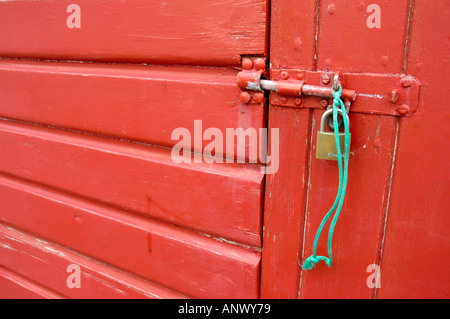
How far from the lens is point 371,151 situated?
852 millimetres

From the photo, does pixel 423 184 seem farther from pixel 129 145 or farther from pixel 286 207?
pixel 129 145

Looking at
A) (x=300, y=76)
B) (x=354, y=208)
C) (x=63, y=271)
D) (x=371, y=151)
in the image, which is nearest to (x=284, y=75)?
(x=300, y=76)

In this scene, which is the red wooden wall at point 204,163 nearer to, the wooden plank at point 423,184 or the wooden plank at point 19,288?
the wooden plank at point 423,184

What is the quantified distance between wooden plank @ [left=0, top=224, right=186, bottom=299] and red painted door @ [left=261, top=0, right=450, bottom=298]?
637 millimetres

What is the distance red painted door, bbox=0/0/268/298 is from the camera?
1.02 m

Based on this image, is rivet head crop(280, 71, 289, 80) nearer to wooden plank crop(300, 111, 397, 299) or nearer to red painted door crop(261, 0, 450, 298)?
red painted door crop(261, 0, 450, 298)

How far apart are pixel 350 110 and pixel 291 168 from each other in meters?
0.22

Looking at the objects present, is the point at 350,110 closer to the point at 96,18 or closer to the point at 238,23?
the point at 238,23

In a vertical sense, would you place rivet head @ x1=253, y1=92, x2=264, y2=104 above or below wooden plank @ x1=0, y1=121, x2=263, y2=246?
above

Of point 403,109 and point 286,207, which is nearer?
point 403,109

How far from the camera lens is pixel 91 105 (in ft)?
4.15

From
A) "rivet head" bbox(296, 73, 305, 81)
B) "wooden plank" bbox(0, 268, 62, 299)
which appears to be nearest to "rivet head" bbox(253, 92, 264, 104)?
"rivet head" bbox(296, 73, 305, 81)

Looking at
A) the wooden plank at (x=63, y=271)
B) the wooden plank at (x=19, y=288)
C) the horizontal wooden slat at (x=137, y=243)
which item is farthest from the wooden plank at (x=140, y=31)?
the wooden plank at (x=19, y=288)

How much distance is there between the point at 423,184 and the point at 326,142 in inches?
9.9
